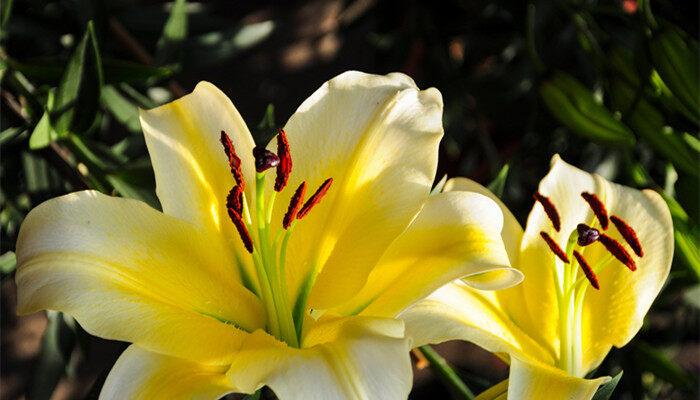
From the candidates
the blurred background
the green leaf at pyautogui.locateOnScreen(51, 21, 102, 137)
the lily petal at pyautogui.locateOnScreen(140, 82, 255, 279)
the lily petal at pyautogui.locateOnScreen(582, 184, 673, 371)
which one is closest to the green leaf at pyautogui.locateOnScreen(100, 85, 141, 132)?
the blurred background

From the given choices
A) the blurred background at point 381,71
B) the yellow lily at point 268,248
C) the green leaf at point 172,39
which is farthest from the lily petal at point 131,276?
the green leaf at point 172,39

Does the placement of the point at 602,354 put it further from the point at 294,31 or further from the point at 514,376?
the point at 294,31

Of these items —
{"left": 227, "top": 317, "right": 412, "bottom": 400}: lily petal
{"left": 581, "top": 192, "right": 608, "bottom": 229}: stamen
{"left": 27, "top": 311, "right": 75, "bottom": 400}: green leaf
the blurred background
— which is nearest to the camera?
{"left": 227, "top": 317, "right": 412, "bottom": 400}: lily petal

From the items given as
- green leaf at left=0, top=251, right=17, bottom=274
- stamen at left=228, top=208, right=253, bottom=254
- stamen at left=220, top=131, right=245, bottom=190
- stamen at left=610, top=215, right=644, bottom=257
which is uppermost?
stamen at left=220, top=131, right=245, bottom=190

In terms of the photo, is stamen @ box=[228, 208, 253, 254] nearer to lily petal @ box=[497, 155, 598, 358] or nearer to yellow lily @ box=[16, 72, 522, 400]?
yellow lily @ box=[16, 72, 522, 400]

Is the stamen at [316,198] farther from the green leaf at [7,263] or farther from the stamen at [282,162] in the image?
the green leaf at [7,263]

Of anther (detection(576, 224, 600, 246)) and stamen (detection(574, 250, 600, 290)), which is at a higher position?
anther (detection(576, 224, 600, 246))

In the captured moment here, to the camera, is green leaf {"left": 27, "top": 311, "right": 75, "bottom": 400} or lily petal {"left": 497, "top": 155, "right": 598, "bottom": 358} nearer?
lily petal {"left": 497, "top": 155, "right": 598, "bottom": 358}

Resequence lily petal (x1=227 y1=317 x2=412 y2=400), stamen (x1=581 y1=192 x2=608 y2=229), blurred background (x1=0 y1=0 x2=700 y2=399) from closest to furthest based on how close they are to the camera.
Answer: lily petal (x1=227 y1=317 x2=412 y2=400)
stamen (x1=581 y1=192 x2=608 y2=229)
blurred background (x1=0 y1=0 x2=700 y2=399)
